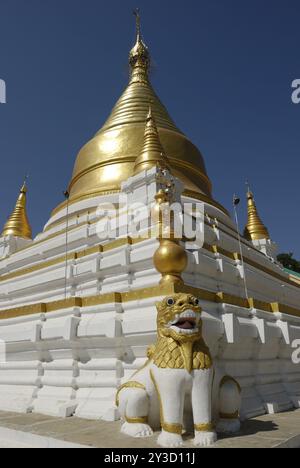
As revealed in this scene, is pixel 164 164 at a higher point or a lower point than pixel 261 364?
higher

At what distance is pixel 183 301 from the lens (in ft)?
16.9

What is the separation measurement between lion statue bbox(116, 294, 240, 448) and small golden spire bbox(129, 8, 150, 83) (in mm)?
22747

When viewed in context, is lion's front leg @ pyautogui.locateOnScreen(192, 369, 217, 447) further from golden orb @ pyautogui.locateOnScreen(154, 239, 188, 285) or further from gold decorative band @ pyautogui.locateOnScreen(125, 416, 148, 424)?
golden orb @ pyautogui.locateOnScreen(154, 239, 188, 285)

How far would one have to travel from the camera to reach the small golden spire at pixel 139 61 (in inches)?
1011

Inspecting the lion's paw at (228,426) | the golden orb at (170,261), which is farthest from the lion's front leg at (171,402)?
the golden orb at (170,261)

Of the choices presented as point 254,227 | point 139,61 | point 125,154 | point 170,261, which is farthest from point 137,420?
point 139,61

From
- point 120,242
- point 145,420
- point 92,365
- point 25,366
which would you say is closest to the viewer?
point 145,420

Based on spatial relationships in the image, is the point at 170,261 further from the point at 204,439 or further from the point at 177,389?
the point at 204,439

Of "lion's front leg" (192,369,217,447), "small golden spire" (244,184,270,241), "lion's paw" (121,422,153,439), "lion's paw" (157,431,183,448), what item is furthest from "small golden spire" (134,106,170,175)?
"small golden spire" (244,184,270,241)
